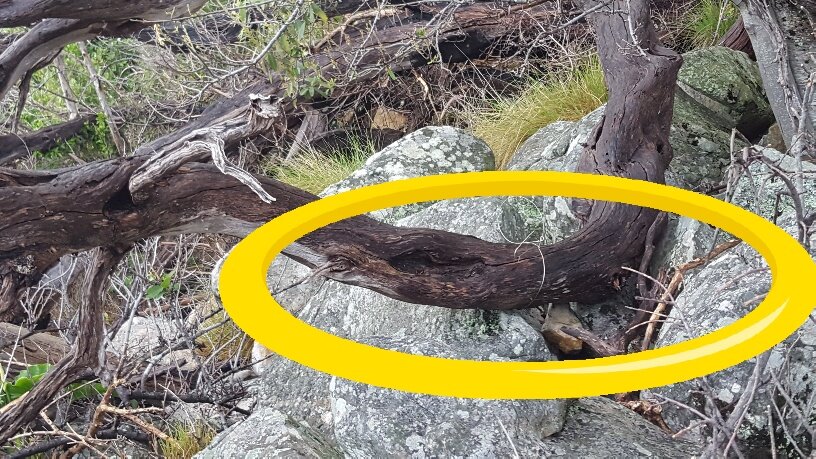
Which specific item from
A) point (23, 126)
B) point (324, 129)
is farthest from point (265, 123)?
point (23, 126)

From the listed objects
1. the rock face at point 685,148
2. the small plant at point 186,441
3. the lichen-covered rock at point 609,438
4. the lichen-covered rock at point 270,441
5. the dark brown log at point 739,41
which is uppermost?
the dark brown log at point 739,41

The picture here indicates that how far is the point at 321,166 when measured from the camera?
6230 millimetres

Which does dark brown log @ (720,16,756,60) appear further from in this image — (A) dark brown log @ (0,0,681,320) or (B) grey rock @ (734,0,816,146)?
(A) dark brown log @ (0,0,681,320)

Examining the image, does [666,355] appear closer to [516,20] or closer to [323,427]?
[323,427]

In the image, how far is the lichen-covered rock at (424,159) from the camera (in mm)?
4867

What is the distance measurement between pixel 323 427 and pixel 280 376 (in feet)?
1.24

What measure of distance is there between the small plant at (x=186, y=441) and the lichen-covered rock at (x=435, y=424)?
3.31ft

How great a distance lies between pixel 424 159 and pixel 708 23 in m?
2.25

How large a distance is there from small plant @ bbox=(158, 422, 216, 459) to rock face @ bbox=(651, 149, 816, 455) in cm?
188

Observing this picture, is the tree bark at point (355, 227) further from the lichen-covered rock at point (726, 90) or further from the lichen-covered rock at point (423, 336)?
the lichen-covered rock at point (726, 90)

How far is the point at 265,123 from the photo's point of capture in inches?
107

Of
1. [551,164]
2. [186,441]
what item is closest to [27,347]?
[186,441]

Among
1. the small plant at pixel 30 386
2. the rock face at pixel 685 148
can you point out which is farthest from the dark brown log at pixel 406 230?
the small plant at pixel 30 386

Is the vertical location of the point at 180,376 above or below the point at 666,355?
below
